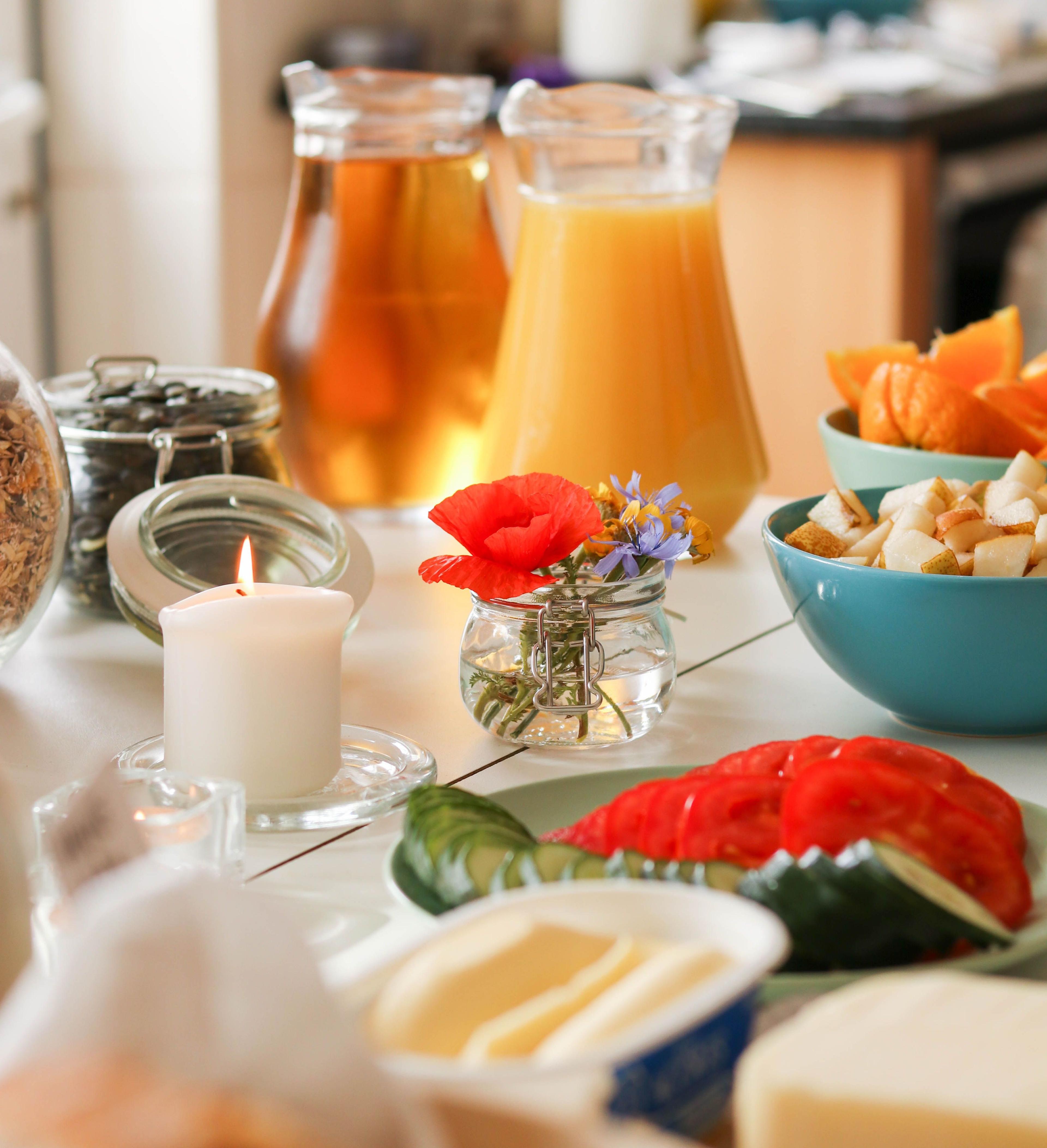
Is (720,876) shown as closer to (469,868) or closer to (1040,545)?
(469,868)

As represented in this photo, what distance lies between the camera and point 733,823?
0.56 metres

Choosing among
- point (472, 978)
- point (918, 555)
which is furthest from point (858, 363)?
point (472, 978)

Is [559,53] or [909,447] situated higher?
[559,53]

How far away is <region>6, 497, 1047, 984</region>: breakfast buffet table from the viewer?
0.63 meters

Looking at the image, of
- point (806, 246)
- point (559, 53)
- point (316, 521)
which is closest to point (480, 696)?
point (316, 521)

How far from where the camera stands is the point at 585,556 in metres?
0.76

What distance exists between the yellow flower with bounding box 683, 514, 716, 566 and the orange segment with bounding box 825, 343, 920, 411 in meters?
0.41

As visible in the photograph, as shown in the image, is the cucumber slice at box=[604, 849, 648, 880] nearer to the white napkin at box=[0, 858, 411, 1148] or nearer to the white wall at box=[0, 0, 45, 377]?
the white napkin at box=[0, 858, 411, 1148]

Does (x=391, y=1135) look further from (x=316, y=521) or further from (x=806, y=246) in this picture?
(x=806, y=246)

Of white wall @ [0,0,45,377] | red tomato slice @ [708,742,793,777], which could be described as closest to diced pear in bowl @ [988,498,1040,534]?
red tomato slice @ [708,742,793,777]

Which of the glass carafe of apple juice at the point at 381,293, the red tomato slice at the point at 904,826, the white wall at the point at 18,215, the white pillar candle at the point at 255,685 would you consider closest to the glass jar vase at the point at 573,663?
the white pillar candle at the point at 255,685

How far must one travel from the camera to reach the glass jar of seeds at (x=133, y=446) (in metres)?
0.96

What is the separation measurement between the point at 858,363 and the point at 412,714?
51 cm

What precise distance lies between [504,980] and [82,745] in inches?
17.8
